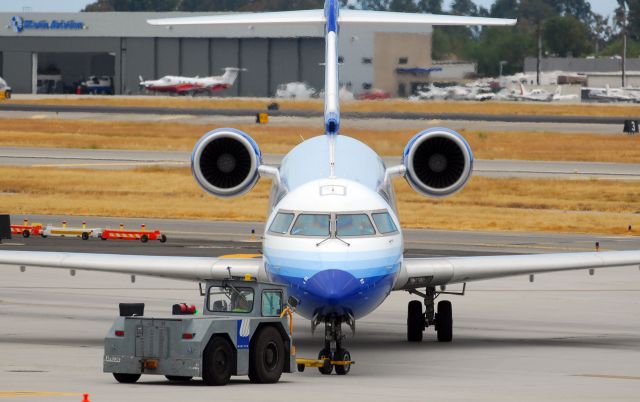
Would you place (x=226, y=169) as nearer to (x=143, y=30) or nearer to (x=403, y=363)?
(x=403, y=363)

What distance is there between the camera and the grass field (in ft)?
258

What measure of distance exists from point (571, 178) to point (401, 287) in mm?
41938

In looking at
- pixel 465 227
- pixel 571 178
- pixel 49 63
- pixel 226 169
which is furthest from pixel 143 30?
pixel 226 169

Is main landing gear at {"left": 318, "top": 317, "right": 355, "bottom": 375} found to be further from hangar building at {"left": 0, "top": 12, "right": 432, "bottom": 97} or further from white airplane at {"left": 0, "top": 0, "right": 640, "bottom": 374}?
hangar building at {"left": 0, "top": 12, "right": 432, "bottom": 97}

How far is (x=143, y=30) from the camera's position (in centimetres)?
15950

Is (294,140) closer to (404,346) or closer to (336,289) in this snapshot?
(404,346)

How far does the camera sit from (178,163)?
232ft

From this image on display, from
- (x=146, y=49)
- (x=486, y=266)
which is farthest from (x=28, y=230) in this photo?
(x=146, y=49)

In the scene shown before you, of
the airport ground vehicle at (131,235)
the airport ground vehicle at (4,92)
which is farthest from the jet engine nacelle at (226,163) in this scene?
the airport ground vehicle at (4,92)

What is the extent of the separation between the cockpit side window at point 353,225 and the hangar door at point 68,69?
14725 cm

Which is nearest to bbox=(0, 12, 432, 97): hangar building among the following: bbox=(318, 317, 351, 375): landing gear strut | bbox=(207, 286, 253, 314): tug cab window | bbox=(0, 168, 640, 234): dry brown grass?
bbox=(0, 168, 640, 234): dry brown grass

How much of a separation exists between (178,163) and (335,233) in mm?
49790

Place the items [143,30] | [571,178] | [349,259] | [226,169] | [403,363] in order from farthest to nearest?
[143,30]
[571,178]
[226,169]
[403,363]
[349,259]

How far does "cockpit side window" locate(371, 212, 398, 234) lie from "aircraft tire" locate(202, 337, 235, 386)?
3778 mm
